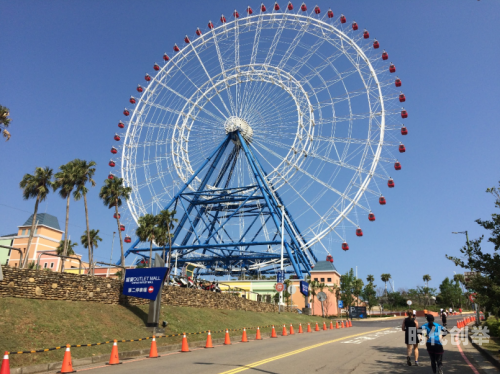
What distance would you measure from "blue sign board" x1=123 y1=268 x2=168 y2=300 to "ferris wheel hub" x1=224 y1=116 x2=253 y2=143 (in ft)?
97.1

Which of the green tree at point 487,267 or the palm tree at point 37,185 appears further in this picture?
the palm tree at point 37,185

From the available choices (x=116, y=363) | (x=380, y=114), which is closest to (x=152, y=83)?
(x=380, y=114)

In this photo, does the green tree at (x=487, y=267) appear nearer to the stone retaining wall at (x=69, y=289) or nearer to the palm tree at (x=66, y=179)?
the stone retaining wall at (x=69, y=289)

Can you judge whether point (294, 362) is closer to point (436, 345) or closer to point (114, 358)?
point (436, 345)

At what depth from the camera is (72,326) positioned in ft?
54.3

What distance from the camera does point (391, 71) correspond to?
39469mm

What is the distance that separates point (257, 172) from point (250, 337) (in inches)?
1203

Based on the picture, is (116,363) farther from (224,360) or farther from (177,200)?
(177,200)

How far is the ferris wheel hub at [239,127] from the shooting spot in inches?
1929

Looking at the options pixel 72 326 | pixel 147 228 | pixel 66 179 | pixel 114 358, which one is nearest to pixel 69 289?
pixel 72 326

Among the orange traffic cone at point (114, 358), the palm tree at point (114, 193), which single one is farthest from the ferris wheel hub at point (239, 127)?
the orange traffic cone at point (114, 358)

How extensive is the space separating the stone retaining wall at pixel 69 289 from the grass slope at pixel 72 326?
17.0 inches

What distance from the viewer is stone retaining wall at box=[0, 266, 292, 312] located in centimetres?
1662

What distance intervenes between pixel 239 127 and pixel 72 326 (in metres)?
36.1
